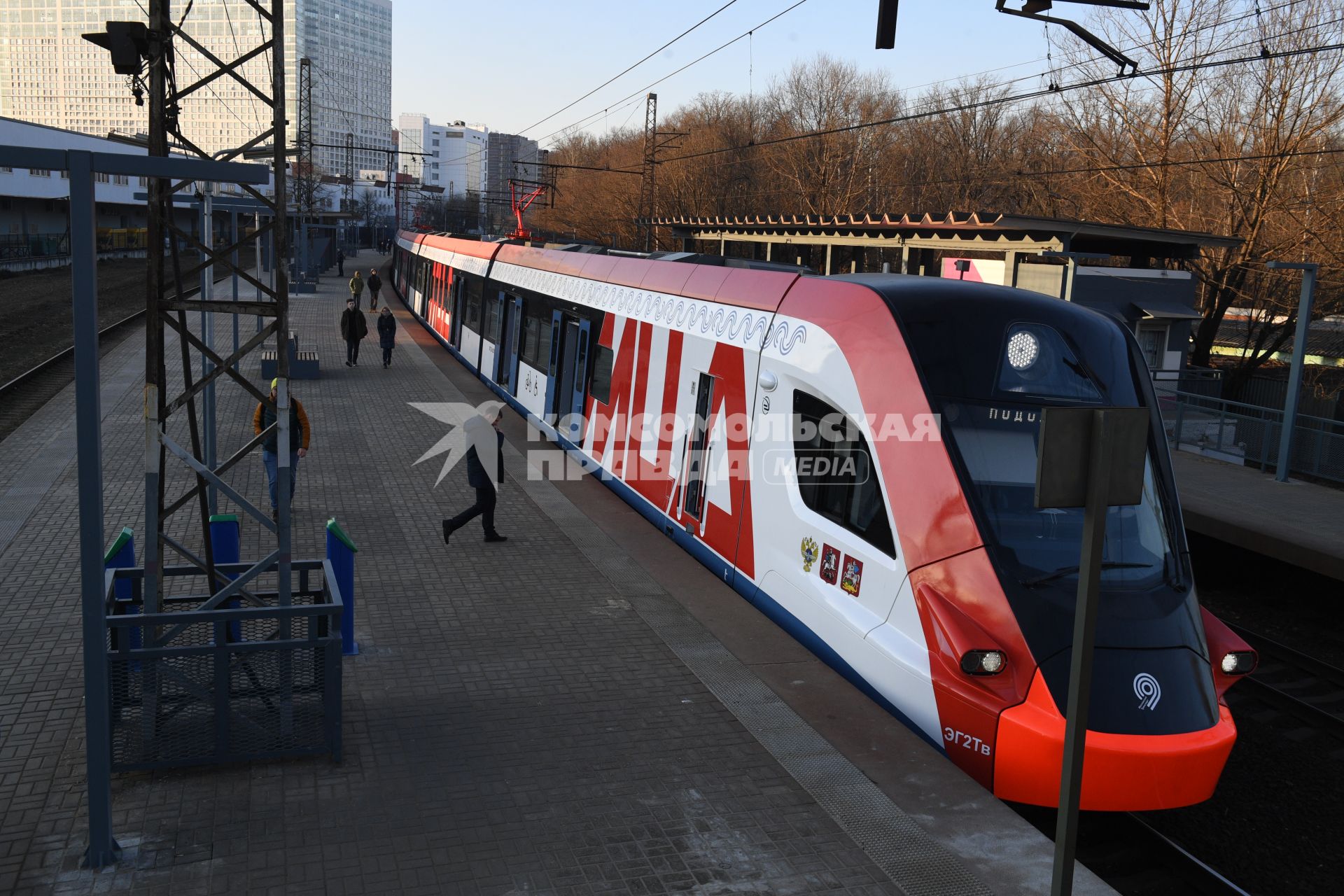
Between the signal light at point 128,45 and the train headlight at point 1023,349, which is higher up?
the signal light at point 128,45

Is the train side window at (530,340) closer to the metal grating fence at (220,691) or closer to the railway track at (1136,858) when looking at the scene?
the metal grating fence at (220,691)

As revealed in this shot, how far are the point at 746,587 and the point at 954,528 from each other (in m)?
2.85

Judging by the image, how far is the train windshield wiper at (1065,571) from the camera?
6.48 m

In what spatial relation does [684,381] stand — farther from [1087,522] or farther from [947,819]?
[1087,522]

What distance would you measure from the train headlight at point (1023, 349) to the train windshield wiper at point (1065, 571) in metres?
1.37

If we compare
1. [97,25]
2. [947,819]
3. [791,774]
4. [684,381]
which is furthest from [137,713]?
[97,25]

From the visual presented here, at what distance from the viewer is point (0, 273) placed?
52.1 m

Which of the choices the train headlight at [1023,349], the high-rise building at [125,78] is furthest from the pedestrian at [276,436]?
the high-rise building at [125,78]

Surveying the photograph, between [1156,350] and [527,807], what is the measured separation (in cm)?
2316

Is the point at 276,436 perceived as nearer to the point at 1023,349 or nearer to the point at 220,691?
the point at 220,691

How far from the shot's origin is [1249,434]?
710 inches

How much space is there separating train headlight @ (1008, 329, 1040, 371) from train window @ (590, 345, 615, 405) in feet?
22.1

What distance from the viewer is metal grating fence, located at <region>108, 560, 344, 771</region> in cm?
591

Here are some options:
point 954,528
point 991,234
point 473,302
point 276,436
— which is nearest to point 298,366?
point 473,302
